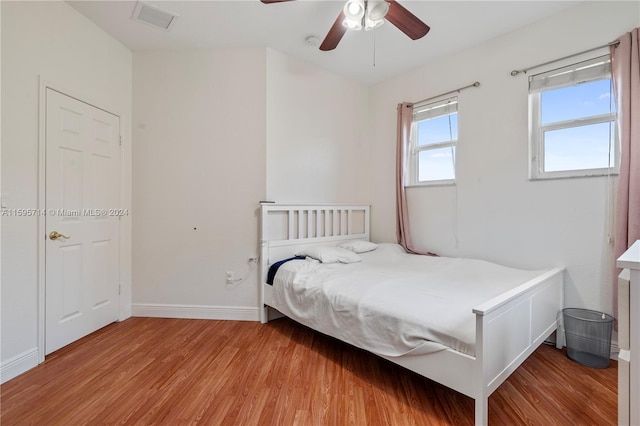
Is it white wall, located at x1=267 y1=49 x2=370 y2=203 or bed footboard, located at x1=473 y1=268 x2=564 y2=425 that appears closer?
bed footboard, located at x1=473 y1=268 x2=564 y2=425

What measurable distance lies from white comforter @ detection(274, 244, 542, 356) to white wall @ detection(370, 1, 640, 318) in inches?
13.7

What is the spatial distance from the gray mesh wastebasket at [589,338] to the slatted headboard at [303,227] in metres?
2.13

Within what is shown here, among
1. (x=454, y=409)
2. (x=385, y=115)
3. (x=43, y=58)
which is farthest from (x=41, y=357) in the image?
(x=385, y=115)

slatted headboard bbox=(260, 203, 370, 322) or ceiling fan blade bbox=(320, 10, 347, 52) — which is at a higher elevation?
ceiling fan blade bbox=(320, 10, 347, 52)

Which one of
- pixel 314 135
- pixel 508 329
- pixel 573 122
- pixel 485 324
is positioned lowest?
pixel 508 329

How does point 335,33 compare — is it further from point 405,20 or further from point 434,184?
point 434,184

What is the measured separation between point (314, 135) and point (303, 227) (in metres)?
1.13

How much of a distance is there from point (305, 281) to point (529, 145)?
2354mm

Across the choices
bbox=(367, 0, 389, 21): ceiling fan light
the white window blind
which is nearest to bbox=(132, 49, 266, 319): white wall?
bbox=(367, 0, 389, 21): ceiling fan light

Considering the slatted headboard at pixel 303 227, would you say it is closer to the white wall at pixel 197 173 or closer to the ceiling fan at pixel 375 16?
the white wall at pixel 197 173

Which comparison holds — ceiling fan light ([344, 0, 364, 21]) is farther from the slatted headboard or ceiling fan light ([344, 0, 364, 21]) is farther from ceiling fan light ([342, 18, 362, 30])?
the slatted headboard

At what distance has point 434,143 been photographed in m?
3.19

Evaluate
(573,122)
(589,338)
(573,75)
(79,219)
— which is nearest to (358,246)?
(589,338)

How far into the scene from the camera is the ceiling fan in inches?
68.4
